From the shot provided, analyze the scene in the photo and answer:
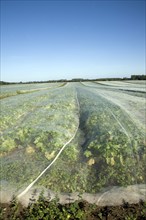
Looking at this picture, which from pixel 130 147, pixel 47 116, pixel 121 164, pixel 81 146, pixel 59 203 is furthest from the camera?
pixel 47 116

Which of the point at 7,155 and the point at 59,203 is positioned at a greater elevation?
the point at 7,155

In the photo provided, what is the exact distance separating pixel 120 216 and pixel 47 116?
23.3 ft

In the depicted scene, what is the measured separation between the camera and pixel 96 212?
4.53 m

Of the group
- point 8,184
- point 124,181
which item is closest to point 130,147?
point 124,181

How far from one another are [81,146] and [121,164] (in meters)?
1.73

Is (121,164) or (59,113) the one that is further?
(59,113)

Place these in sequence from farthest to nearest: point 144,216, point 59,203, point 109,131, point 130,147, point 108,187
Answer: point 109,131
point 130,147
point 108,187
point 59,203
point 144,216

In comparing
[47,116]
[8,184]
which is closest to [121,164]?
[8,184]

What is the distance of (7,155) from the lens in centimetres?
700

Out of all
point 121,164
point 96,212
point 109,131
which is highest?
point 109,131

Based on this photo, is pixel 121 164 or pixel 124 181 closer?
pixel 124 181

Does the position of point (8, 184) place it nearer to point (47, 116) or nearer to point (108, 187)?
point (108, 187)

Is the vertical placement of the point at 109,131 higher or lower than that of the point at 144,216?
higher

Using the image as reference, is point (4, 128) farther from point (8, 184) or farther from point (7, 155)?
point (8, 184)
